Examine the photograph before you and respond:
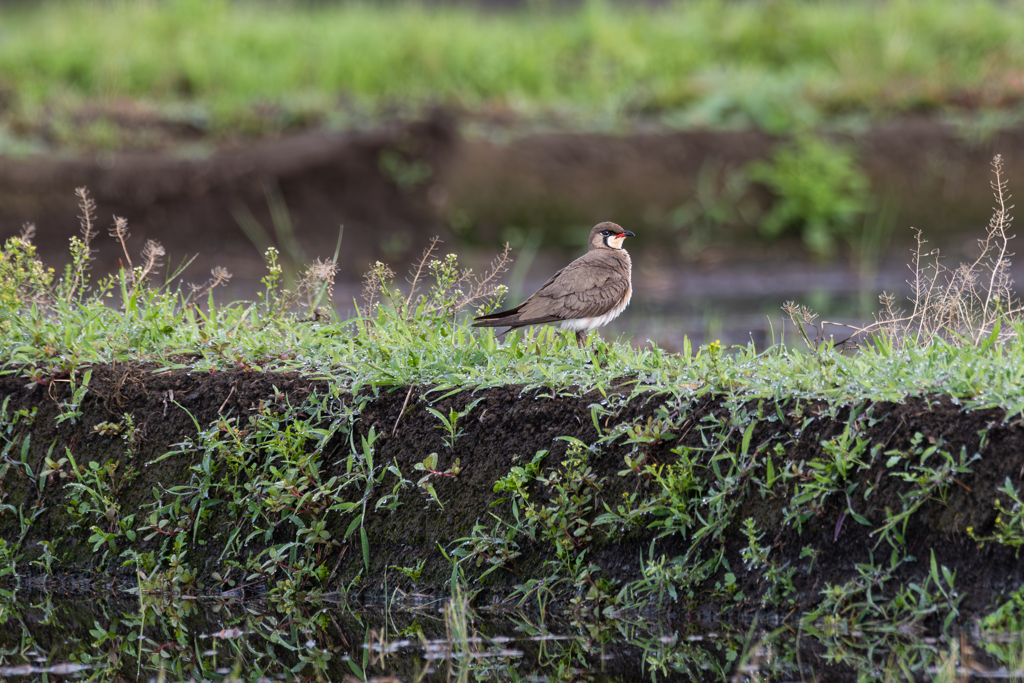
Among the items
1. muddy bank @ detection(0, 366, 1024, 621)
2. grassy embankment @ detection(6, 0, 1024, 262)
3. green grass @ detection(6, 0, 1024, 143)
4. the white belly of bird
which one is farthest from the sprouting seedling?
green grass @ detection(6, 0, 1024, 143)

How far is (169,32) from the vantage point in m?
14.8

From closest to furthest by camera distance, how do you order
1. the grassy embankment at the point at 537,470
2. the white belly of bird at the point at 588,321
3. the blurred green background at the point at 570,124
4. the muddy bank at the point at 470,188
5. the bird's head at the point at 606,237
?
the grassy embankment at the point at 537,470
the white belly of bird at the point at 588,321
the bird's head at the point at 606,237
the muddy bank at the point at 470,188
the blurred green background at the point at 570,124

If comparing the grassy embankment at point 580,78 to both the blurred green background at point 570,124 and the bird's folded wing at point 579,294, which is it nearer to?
the blurred green background at point 570,124

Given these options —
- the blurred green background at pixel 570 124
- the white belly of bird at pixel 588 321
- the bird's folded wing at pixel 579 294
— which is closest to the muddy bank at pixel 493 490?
the bird's folded wing at pixel 579 294

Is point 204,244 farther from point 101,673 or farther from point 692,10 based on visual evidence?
point 101,673

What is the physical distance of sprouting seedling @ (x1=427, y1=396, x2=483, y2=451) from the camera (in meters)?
4.39

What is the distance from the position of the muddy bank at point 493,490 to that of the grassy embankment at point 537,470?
11 mm

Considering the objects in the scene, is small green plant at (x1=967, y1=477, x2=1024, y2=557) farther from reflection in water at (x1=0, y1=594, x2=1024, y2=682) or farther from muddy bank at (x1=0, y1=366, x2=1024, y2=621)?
reflection in water at (x1=0, y1=594, x2=1024, y2=682)

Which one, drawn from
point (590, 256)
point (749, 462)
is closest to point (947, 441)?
point (749, 462)

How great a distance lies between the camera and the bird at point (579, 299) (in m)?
5.12

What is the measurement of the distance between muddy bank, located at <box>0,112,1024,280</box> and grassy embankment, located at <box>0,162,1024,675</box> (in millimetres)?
7312

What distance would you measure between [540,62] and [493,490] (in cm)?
1075

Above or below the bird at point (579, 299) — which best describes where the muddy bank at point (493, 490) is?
below

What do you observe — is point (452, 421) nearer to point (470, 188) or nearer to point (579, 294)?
point (579, 294)
